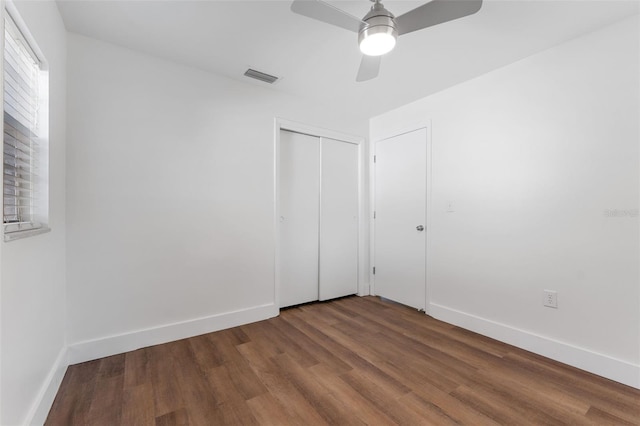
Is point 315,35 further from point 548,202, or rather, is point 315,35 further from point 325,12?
point 548,202

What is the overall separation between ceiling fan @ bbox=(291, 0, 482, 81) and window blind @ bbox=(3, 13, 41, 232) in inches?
53.1

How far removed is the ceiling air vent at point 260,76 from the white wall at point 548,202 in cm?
174

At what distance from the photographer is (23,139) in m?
1.47

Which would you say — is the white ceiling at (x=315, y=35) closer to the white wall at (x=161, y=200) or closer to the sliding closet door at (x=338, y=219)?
the white wall at (x=161, y=200)

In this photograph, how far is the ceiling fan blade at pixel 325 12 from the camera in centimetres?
142

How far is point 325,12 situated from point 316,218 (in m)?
2.26

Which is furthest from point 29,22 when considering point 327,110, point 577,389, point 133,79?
point 577,389

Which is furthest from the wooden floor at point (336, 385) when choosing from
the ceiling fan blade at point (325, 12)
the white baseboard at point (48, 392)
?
the ceiling fan blade at point (325, 12)

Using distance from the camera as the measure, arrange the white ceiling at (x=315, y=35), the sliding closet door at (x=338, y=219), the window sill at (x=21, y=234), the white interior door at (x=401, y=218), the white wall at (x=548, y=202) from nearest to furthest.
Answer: the window sill at (x=21, y=234) → the white ceiling at (x=315, y=35) → the white wall at (x=548, y=202) → the white interior door at (x=401, y=218) → the sliding closet door at (x=338, y=219)

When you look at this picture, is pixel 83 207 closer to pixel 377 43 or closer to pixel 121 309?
pixel 121 309

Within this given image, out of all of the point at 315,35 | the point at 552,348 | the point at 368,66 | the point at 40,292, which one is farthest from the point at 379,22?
the point at 552,348

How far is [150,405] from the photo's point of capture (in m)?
1.61

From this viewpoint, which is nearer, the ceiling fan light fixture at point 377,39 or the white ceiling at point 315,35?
the ceiling fan light fixture at point 377,39

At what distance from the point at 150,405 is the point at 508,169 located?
10.2ft
